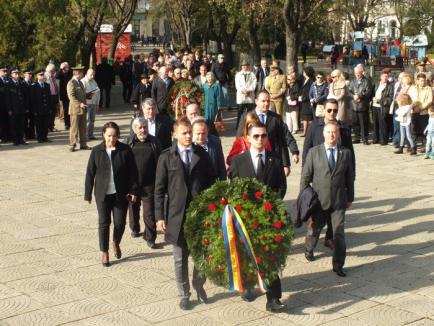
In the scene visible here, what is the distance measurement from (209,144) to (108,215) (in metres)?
1.53

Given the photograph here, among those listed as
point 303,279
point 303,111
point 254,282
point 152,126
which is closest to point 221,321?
point 254,282

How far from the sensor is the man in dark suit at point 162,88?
16995mm

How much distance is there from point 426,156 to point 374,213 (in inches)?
203

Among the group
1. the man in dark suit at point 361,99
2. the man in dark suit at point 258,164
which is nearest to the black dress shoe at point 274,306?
the man in dark suit at point 258,164

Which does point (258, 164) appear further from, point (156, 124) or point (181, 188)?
point (156, 124)

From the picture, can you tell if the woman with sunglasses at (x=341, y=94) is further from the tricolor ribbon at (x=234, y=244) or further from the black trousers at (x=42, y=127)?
the tricolor ribbon at (x=234, y=244)

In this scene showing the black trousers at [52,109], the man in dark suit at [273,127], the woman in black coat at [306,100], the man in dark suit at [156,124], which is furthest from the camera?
the black trousers at [52,109]

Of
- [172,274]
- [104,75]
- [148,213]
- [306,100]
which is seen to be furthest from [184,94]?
[104,75]

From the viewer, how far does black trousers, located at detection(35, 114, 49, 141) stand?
1931 centimetres

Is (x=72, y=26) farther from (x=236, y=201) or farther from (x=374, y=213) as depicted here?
(x=236, y=201)

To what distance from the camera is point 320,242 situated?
10.3 metres

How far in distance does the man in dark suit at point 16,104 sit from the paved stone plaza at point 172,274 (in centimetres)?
514

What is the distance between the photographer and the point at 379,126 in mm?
18328

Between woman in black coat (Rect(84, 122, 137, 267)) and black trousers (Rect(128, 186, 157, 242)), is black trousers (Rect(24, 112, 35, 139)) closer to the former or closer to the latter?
black trousers (Rect(128, 186, 157, 242))
